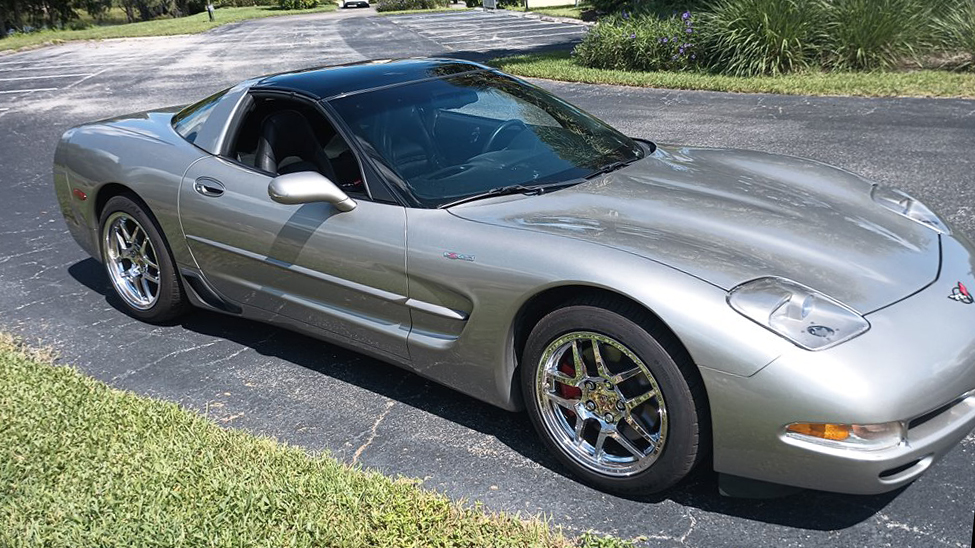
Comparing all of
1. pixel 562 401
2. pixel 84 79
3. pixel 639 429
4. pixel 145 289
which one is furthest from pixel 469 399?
pixel 84 79

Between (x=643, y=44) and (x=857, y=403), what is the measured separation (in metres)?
11.2

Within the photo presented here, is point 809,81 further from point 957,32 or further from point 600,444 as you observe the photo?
point 600,444

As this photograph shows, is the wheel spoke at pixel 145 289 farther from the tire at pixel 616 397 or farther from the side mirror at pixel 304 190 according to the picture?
the tire at pixel 616 397

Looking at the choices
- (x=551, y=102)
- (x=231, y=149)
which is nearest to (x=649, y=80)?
(x=551, y=102)

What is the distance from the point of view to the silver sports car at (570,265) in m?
2.60

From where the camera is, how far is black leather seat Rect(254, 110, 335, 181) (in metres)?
4.08

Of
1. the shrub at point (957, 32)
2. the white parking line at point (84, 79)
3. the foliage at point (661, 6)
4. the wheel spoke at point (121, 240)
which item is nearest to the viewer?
the wheel spoke at point (121, 240)

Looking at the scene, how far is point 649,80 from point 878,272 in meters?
9.28

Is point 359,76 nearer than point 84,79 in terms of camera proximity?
Yes

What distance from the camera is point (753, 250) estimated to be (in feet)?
9.80

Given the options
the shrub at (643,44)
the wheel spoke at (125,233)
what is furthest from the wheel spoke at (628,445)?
the shrub at (643,44)

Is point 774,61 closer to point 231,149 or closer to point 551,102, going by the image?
point 551,102

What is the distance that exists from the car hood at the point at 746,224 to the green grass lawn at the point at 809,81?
6702 millimetres

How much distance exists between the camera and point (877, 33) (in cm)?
1148
